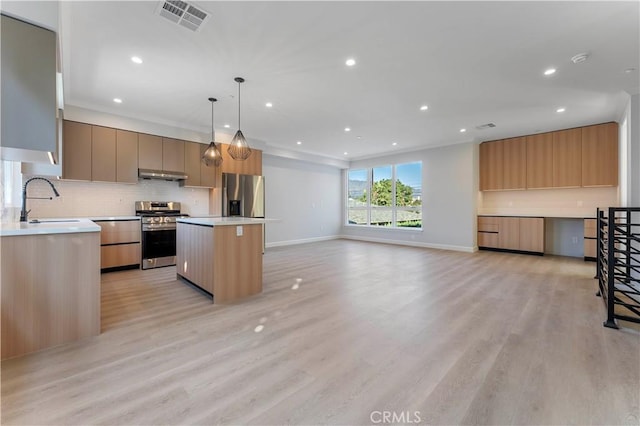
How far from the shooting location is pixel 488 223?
6.86 metres

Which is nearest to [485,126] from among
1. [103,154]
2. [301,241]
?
[301,241]

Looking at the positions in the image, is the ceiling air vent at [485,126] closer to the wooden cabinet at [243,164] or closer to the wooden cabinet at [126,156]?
the wooden cabinet at [243,164]

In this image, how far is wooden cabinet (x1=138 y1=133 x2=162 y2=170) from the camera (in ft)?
16.6

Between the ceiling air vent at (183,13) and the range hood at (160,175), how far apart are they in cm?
325

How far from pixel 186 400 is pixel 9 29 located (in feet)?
9.28

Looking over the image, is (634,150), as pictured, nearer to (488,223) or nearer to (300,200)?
(488,223)

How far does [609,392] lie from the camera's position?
66.6 inches

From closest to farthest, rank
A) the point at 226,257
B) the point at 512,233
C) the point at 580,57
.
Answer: the point at 580,57
the point at 226,257
the point at 512,233

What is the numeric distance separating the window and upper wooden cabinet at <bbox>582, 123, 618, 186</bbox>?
3.36 meters

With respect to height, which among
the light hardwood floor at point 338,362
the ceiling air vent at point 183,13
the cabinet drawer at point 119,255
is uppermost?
the ceiling air vent at point 183,13

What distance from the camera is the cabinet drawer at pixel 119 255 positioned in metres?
4.57

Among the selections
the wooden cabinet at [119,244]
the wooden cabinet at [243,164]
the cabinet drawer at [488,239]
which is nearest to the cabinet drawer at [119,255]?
the wooden cabinet at [119,244]

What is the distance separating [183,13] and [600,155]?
735 cm

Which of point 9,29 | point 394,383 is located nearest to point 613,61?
point 394,383
